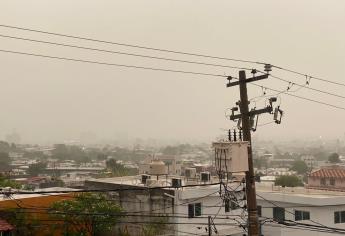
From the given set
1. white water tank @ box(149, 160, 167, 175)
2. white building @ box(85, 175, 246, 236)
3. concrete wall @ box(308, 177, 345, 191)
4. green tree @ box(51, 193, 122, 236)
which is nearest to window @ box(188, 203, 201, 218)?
white building @ box(85, 175, 246, 236)

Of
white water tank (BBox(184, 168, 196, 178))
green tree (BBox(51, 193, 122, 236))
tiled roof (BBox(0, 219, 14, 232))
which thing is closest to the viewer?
tiled roof (BBox(0, 219, 14, 232))

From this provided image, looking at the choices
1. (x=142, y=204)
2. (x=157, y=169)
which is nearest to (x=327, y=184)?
(x=157, y=169)

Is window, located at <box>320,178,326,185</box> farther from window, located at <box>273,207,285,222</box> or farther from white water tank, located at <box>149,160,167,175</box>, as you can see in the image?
white water tank, located at <box>149,160,167,175</box>

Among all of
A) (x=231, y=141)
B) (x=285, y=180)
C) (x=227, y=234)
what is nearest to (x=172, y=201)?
(x=227, y=234)

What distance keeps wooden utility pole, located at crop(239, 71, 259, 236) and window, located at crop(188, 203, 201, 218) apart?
13507mm

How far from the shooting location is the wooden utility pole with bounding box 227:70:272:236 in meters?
11.4

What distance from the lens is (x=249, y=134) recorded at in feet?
40.2

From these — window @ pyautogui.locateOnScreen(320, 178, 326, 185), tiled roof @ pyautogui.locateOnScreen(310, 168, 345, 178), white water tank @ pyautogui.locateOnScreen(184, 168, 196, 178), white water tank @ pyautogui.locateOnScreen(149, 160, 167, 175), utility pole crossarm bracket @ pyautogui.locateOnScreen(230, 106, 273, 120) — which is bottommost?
window @ pyautogui.locateOnScreen(320, 178, 326, 185)

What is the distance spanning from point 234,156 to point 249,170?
49 centimetres

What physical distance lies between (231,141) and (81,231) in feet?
44.6

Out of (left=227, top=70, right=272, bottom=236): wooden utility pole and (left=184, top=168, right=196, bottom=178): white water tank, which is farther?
(left=184, top=168, right=196, bottom=178): white water tank

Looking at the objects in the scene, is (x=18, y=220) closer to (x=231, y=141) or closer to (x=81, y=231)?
(x=81, y=231)

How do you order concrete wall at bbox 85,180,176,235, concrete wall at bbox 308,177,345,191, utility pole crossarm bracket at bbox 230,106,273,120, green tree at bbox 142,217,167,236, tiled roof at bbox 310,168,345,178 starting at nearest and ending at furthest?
utility pole crossarm bracket at bbox 230,106,273,120
green tree at bbox 142,217,167,236
concrete wall at bbox 85,180,176,235
concrete wall at bbox 308,177,345,191
tiled roof at bbox 310,168,345,178

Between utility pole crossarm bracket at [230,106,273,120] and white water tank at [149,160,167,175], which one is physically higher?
utility pole crossarm bracket at [230,106,273,120]
